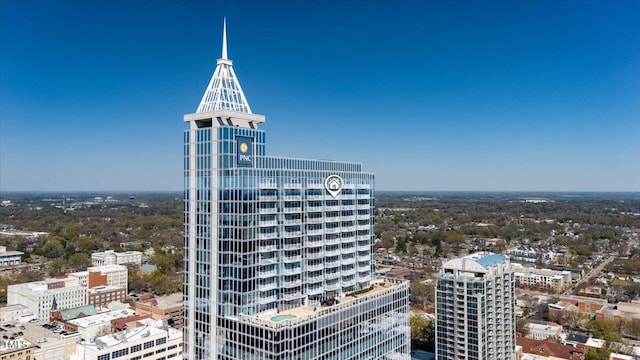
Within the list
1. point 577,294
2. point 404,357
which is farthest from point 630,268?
point 404,357

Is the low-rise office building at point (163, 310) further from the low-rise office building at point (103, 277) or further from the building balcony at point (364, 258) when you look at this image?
the building balcony at point (364, 258)

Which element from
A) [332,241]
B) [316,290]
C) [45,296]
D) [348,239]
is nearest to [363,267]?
[348,239]

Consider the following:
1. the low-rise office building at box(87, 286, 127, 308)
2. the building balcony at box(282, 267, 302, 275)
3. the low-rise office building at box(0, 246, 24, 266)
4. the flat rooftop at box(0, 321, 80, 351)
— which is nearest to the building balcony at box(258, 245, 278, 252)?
the building balcony at box(282, 267, 302, 275)

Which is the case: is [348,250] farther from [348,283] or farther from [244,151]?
[244,151]

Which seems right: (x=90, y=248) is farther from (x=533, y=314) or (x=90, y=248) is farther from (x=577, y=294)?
(x=577, y=294)

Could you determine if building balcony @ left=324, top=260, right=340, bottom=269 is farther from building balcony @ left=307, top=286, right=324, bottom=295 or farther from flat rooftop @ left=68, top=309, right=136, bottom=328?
flat rooftop @ left=68, top=309, right=136, bottom=328

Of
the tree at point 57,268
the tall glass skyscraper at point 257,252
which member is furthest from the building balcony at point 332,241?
the tree at point 57,268
